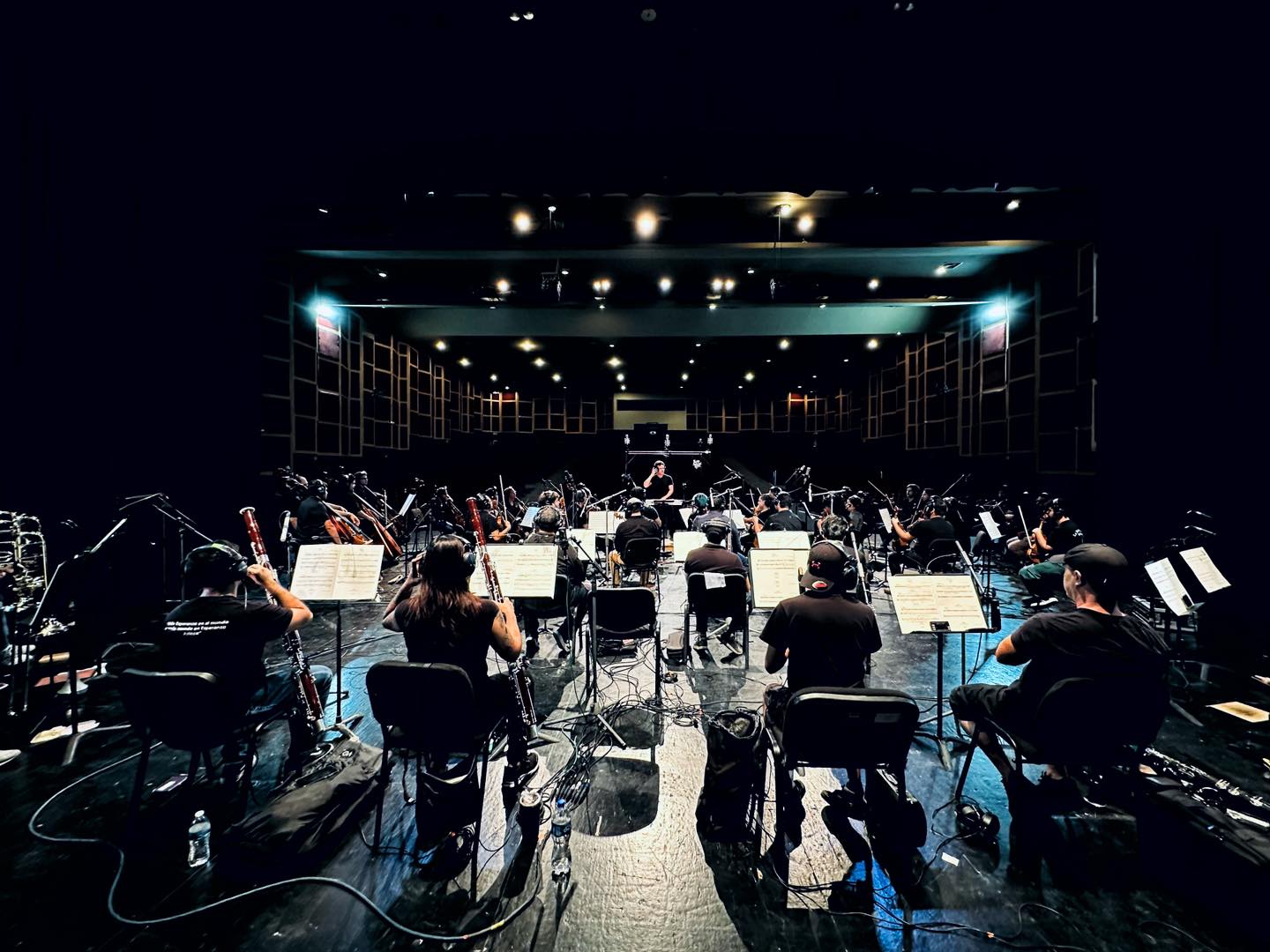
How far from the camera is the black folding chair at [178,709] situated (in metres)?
2.31

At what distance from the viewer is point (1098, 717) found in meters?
2.18

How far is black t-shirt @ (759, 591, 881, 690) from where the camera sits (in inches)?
105

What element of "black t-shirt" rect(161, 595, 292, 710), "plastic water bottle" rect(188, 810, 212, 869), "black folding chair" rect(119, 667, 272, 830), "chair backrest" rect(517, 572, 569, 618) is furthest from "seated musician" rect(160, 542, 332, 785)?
"chair backrest" rect(517, 572, 569, 618)

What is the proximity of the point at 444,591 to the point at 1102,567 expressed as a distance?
3424 millimetres

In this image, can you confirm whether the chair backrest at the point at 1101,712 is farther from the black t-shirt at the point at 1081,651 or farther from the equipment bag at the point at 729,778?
the equipment bag at the point at 729,778

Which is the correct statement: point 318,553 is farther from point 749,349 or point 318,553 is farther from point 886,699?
point 749,349

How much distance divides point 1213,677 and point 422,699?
7.21 metres

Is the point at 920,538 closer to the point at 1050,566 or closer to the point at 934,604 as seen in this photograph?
the point at 1050,566

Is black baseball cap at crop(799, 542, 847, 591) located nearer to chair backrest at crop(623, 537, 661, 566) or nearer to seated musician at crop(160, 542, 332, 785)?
chair backrest at crop(623, 537, 661, 566)

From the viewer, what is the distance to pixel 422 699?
227cm

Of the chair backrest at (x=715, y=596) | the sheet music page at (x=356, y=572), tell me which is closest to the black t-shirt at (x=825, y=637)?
the chair backrest at (x=715, y=596)

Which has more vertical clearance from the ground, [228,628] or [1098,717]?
[228,628]

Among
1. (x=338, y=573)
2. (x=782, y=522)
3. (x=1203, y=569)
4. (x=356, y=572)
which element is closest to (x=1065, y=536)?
(x=1203, y=569)

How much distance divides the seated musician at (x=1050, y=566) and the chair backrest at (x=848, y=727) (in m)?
5.02
